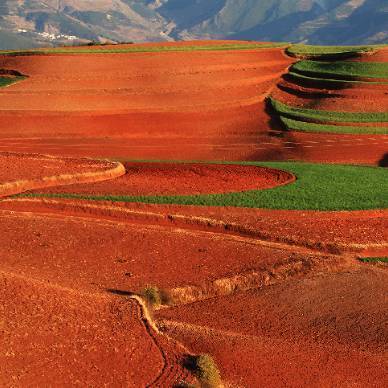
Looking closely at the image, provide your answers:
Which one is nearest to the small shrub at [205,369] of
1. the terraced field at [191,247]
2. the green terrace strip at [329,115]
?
the terraced field at [191,247]

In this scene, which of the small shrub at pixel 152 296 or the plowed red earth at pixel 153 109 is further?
the plowed red earth at pixel 153 109

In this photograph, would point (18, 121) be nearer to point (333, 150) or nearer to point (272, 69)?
point (333, 150)

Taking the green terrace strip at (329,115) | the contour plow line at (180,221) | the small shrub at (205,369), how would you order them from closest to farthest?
1. the small shrub at (205,369)
2. the contour plow line at (180,221)
3. the green terrace strip at (329,115)

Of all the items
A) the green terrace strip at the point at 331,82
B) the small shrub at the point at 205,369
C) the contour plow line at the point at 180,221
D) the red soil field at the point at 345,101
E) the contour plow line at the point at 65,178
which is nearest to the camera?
the small shrub at the point at 205,369

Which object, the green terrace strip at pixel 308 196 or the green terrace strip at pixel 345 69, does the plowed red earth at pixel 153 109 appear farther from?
the green terrace strip at pixel 308 196

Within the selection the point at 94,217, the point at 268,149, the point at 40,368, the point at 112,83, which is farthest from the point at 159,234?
the point at 112,83

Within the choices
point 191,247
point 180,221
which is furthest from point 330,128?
point 191,247

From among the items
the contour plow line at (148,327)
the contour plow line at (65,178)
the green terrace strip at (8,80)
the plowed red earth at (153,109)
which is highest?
the contour plow line at (148,327)

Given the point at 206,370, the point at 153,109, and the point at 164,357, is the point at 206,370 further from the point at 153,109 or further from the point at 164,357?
the point at 153,109
